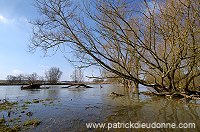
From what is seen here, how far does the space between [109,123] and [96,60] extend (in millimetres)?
5681

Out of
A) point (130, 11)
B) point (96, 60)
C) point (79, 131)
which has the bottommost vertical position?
point (79, 131)

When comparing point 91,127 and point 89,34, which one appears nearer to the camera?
point 91,127

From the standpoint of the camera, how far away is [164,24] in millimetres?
12117

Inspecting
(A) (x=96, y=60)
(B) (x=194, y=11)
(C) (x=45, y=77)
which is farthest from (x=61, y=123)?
(C) (x=45, y=77)

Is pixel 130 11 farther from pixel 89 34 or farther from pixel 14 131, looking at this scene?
pixel 14 131

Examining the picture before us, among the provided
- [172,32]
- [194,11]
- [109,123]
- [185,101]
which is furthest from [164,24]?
[109,123]

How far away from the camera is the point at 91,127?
733 centimetres

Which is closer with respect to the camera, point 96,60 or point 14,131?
point 14,131

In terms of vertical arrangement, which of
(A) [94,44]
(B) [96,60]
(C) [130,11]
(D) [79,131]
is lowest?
(D) [79,131]

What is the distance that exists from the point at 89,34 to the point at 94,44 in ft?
2.42

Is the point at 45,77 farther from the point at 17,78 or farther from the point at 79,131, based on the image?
the point at 79,131

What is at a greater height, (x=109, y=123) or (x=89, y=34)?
(x=89, y=34)

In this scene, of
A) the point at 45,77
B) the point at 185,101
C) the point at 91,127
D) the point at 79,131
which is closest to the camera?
the point at 79,131

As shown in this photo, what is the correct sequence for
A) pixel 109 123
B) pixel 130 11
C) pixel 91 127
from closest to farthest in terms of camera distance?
pixel 91 127 < pixel 109 123 < pixel 130 11
